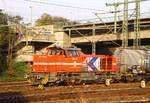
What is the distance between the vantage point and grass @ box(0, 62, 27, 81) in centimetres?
3596

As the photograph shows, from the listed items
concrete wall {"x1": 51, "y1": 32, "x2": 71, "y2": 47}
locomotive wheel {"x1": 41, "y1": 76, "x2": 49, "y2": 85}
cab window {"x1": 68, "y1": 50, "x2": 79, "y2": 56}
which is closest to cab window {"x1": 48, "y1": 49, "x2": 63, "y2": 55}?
cab window {"x1": 68, "y1": 50, "x2": 79, "y2": 56}

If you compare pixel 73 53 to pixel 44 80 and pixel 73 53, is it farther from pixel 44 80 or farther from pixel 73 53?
pixel 44 80

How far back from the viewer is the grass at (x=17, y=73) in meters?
36.0

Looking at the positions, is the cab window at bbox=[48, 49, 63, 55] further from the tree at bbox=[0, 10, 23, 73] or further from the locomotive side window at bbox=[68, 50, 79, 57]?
the tree at bbox=[0, 10, 23, 73]

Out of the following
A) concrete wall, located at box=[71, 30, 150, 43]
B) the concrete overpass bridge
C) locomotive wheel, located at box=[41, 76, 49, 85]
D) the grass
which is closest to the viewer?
locomotive wheel, located at box=[41, 76, 49, 85]

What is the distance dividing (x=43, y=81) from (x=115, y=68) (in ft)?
22.5

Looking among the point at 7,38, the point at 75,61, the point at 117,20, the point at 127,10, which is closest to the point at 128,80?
the point at 75,61

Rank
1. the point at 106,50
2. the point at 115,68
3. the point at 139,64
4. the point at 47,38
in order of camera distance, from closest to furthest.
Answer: the point at 115,68
the point at 139,64
the point at 47,38
the point at 106,50

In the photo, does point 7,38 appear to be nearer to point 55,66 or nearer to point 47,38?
point 47,38

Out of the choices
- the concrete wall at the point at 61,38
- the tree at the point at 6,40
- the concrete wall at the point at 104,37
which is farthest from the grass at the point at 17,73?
the concrete wall at the point at 104,37

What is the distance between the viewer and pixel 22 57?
46656 mm

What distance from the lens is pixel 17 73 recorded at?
3959 centimetres

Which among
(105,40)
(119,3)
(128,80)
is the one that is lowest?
(128,80)

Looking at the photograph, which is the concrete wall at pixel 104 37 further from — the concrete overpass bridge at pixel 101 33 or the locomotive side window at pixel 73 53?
the locomotive side window at pixel 73 53
